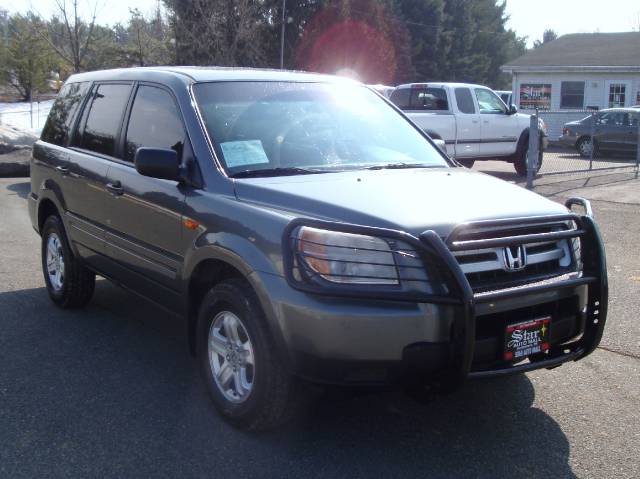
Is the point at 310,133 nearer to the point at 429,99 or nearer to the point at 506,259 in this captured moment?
the point at 506,259

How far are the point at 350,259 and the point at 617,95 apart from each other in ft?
98.7

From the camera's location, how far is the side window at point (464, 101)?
15.5 meters

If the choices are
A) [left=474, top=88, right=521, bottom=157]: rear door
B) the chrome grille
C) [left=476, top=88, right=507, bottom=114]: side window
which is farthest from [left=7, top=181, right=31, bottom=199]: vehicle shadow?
the chrome grille

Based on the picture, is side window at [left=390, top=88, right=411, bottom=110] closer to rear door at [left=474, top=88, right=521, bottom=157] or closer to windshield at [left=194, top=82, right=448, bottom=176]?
rear door at [left=474, top=88, right=521, bottom=157]

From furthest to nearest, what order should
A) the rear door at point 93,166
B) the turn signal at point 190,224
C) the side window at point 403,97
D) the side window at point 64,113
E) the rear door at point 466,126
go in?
the side window at point 403,97, the rear door at point 466,126, the side window at point 64,113, the rear door at point 93,166, the turn signal at point 190,224

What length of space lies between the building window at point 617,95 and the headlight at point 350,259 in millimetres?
29738

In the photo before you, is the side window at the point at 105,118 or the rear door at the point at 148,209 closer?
the rear door at the point at 148,209

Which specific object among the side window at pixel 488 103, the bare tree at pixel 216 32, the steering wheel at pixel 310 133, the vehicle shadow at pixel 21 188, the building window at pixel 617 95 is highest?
the bare tree at pixel 216 32

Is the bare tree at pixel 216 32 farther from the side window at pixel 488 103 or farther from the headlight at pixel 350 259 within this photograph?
the headlight at pixel 350 259

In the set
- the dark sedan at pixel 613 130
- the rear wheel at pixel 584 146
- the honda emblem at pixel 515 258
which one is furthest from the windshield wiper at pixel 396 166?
the rear wheel at pixel 584 146

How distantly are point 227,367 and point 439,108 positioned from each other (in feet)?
40.3

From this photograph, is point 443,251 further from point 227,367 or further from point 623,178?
point 623,178

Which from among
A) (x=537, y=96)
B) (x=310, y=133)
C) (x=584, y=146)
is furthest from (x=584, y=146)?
(x=310, y=133)

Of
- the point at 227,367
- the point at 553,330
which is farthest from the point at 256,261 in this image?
the point at 553,330
